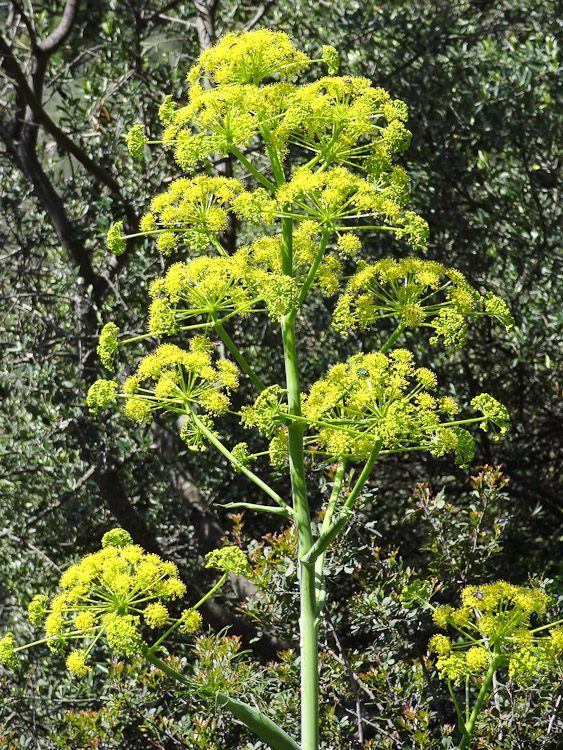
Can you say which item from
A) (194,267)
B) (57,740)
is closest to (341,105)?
(194,267)

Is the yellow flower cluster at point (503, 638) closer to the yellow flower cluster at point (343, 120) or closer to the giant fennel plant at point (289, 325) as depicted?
the giant fennel plant at point (289, 325)

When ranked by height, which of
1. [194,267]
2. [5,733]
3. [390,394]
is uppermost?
[194,267]

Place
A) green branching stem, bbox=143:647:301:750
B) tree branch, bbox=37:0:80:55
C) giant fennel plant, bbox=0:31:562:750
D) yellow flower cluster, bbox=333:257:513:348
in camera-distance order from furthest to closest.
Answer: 1. tree branch, bbox=37:0:80:55
2. yellow flower cluster, bbox=333:257:513:348
3. giant fennel plant, bbox=0:31:562:750
4. green branching stem, bbox=143:647:301:750

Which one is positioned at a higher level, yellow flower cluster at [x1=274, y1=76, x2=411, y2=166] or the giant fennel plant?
yellow flower cluster at [x1=274, y1=76, x2=411, y2=166]

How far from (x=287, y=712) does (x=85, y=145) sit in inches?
188

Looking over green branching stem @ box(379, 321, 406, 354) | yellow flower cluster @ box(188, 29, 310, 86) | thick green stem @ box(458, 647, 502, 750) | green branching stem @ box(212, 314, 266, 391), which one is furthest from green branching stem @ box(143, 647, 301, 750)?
yellow flower cluster @ box(188, 29, 310, 86)

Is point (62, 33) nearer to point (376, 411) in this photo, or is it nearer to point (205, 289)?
point (205, 289)

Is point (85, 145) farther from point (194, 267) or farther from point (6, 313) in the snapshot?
point (194, 267)

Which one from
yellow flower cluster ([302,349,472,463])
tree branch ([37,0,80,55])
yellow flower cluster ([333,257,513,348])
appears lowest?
yellow flower cluster ([302,349,472,463])

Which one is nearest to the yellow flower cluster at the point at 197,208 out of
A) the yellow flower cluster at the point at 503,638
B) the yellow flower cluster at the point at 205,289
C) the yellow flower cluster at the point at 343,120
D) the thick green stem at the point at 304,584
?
the yellow flower cluster at the point at 205,289

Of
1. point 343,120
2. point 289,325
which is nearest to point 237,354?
point 289,325

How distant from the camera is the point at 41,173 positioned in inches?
250

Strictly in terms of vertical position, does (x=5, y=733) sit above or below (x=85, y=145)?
below

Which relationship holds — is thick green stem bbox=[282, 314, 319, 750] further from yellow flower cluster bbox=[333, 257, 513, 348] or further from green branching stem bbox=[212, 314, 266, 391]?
yellow flower cluster bbox=[333, 257, 513, 348]
